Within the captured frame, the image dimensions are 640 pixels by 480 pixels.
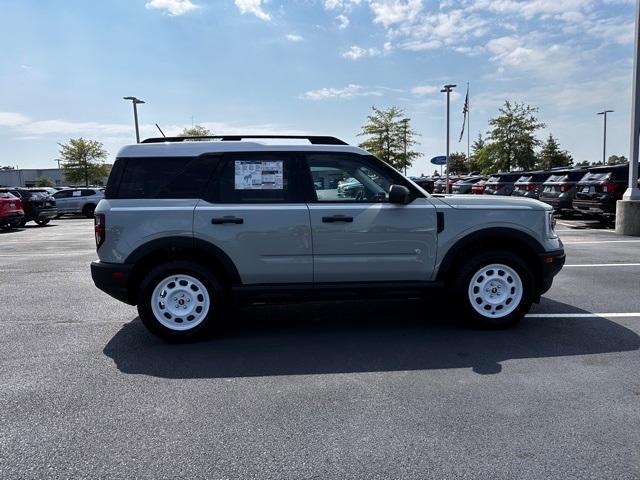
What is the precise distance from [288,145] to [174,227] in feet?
4.57

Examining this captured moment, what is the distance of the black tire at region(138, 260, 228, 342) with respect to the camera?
4.98m

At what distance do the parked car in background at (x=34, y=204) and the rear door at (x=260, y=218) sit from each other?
18154 mm

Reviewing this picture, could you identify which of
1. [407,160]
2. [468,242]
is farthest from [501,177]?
[468,242]

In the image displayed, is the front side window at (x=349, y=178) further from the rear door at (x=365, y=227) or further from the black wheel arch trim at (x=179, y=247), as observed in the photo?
the black wheel arch trim at (x=179, y=247)

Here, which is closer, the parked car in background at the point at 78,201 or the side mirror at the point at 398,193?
the side mirror at the point at 398,193

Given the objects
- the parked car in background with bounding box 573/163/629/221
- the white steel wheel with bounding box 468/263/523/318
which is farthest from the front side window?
the parked car in background with bounding box 573/163/629/221

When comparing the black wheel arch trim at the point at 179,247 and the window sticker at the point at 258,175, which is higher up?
the window sticker at the point at 258,175

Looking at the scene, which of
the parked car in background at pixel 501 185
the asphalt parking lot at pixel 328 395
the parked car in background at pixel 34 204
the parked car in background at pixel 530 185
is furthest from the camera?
the parked car in background at pixel 501 185

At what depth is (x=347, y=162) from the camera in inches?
205

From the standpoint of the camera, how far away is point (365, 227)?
16.6ft

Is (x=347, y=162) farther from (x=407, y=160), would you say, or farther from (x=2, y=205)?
(x=407, y=160)

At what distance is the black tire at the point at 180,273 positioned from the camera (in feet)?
16.3

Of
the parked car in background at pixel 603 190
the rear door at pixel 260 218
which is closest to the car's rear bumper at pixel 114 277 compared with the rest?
the rear door at pixel 260 218

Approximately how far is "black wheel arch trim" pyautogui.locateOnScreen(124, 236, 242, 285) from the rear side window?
44 cm
